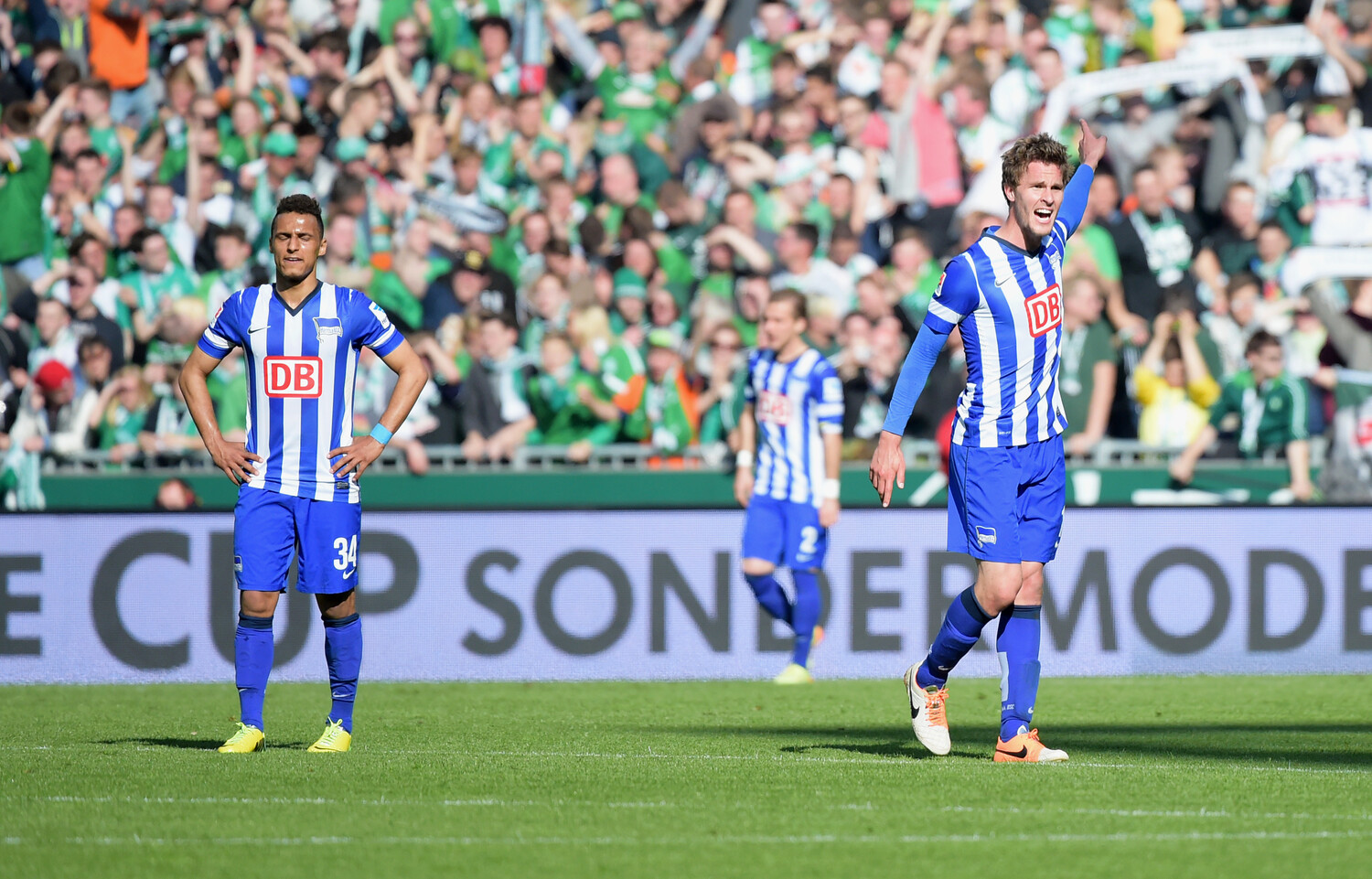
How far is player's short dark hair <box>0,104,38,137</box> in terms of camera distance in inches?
600

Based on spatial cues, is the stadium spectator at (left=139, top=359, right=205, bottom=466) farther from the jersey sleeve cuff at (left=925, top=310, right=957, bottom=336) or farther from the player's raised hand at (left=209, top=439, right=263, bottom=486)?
the jersey sleeve cuff at (left=925, top=310, right=957, bottom=336)

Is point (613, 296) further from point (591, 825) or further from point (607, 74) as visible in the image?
point (591, 825)

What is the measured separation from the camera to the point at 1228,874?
15.2ft

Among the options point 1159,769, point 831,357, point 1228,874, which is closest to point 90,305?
point 831,357

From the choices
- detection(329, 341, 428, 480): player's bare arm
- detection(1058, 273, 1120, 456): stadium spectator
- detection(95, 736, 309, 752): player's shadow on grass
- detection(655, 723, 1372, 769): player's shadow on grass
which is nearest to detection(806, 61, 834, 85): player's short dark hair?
detection(1058, 273, 1120, 456): stadium spectator

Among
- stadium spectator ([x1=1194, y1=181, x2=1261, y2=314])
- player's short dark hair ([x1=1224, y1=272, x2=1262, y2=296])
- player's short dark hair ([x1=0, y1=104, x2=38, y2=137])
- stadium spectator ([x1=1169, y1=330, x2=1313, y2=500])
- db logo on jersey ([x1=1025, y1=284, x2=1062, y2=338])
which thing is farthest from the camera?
player's short dark hair ([x1=0, y1=104, x2=38, y2=137])

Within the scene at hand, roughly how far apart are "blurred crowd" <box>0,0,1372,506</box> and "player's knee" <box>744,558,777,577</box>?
177 centimetres

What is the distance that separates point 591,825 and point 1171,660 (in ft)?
23.9

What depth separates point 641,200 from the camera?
14805 millimetres

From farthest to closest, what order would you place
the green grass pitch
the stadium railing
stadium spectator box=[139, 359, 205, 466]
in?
1. stadium spectator box=[139, 359, 205, 466]
2. the stadium railing
3. the green grass pitch

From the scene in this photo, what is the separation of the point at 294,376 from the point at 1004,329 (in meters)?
2.68

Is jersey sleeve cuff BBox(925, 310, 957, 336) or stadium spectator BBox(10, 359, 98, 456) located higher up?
jersey sleeve cuff BBox(925, 310, 957, 336)

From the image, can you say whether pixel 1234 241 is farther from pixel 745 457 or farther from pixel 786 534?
pixel 786 534

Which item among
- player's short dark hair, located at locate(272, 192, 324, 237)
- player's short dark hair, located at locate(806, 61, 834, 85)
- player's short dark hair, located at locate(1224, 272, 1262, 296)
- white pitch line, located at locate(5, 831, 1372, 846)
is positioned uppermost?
player's short dark hair, located at locate(806, 61, 834, 85)
